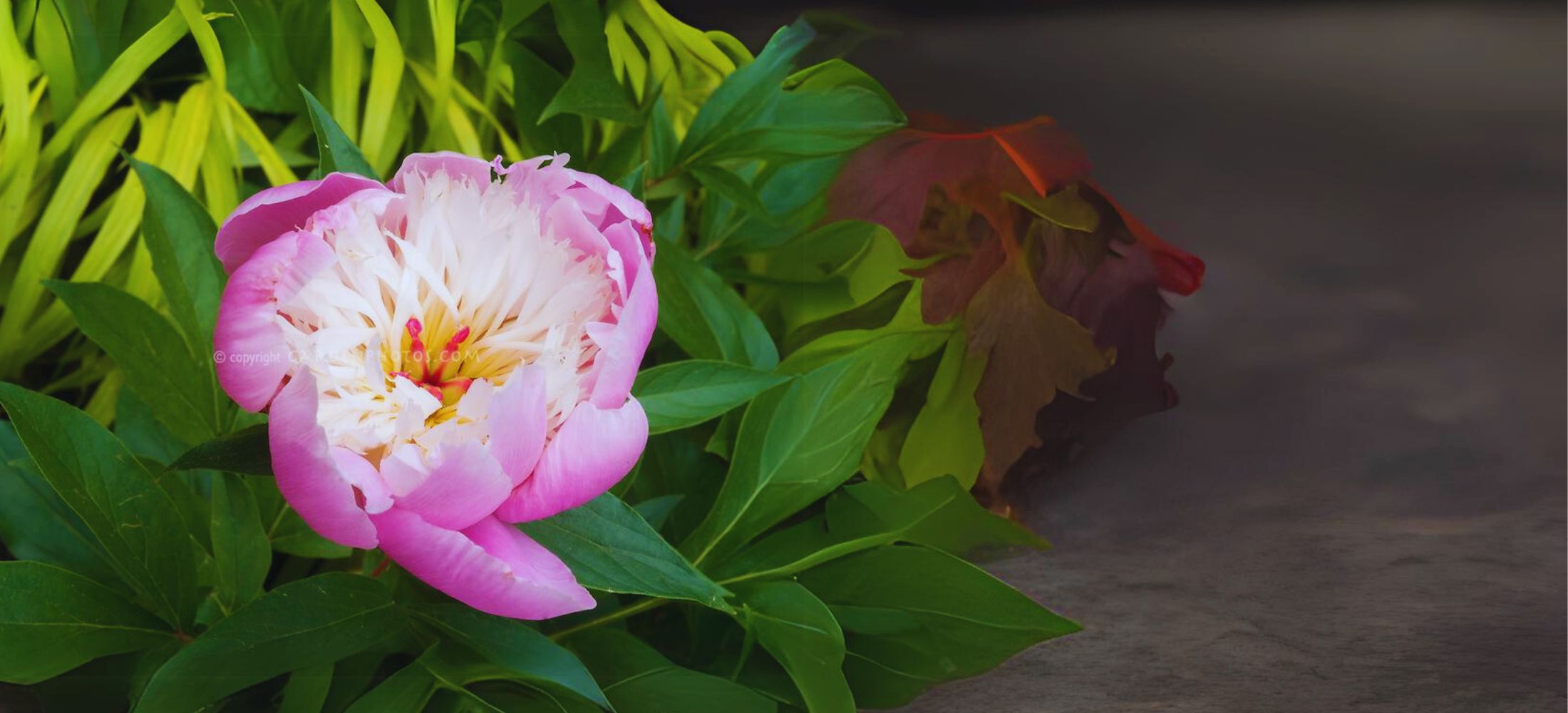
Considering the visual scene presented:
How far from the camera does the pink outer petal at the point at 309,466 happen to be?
0.16 m

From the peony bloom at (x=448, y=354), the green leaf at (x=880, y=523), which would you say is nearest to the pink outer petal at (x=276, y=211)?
the peony bloom at (x=448, y=354)

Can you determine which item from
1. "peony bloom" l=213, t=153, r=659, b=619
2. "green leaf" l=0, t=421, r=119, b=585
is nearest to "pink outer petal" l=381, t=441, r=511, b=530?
"peony bloom" l=213, t=153, r=659, b=619

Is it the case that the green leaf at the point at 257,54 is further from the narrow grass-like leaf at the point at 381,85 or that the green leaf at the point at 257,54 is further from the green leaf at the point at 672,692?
the green leaf at the point at 672,692

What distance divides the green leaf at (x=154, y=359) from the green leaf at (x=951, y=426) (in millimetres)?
134

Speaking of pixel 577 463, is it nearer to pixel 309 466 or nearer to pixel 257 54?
pixel 309 466

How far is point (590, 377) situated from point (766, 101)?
111 millimetres

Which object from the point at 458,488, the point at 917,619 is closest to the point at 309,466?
the point at 458,488

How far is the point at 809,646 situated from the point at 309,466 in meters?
0.10

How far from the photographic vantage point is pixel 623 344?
0.18 metres

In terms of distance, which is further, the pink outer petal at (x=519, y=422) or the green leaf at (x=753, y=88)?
the green leaf at (x=753, y=88)

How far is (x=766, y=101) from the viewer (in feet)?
0.89

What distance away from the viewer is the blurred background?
10.3 inches

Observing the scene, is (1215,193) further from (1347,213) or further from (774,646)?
(774,646)

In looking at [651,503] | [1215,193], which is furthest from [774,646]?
[1215,193]
